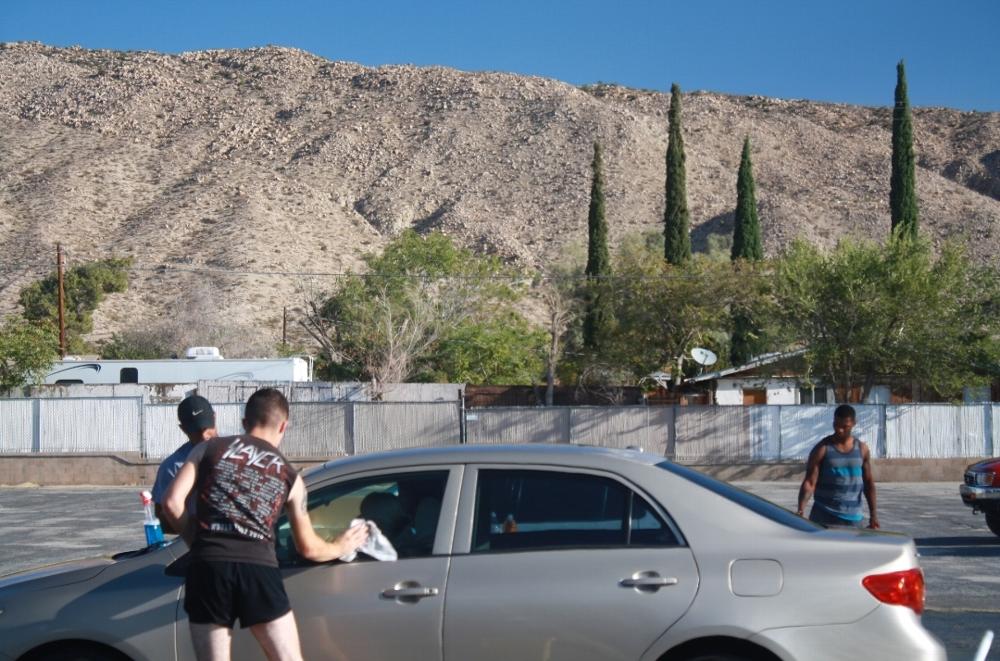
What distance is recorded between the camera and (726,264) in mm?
37062

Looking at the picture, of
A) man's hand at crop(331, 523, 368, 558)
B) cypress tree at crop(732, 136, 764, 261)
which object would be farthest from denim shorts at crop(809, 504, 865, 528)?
cypress tree at crop(732, 136, 764, 261)

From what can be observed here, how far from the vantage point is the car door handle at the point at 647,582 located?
509cm

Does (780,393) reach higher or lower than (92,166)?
lower

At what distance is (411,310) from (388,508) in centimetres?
3689

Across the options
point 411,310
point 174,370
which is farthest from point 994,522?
point 411,310

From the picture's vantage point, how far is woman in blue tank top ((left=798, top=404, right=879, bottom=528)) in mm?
8539

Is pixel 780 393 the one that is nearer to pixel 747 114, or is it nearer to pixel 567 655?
pixel 567 655

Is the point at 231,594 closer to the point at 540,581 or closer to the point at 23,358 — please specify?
the point at 540,581

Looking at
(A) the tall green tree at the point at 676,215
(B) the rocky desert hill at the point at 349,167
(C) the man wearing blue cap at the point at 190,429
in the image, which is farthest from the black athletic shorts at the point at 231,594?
(B) the rocky desert hill at the point at 349,167

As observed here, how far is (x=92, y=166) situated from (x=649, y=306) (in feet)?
172

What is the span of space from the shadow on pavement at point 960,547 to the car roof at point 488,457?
9234mm

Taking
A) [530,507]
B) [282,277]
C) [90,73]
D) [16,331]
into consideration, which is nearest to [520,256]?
[282,277]

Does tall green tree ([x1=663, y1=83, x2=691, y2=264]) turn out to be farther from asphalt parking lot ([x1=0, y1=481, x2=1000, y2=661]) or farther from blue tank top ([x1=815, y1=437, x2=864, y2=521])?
Answer: blue tank top ([x1=815, y1=437, x2=864, y2=521])

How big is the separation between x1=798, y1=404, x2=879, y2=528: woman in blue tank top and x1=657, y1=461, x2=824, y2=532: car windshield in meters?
2.90
